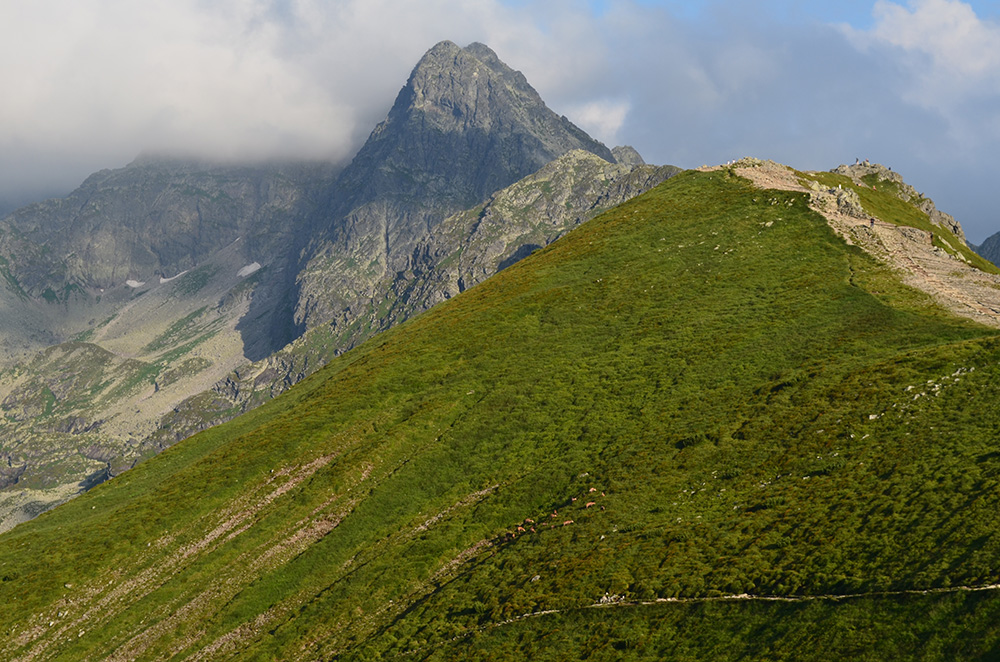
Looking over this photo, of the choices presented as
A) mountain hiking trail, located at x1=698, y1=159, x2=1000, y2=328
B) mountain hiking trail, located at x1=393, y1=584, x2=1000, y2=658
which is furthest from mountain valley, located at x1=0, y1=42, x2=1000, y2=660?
mountain hiking trail, located at x1=698, y1=159, x2=1000, y2=328

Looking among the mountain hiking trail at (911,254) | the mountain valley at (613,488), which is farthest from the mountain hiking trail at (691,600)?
the mountain hiking trail at (911,254)

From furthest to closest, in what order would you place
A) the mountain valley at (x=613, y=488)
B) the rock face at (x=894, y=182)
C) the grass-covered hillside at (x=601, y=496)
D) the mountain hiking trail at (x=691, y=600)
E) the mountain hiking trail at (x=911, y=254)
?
the rock face at (x=894, y=182), the mountain hiking trail at (x=911, y=254), the mountain valley at (x=613, y=488), the grass-covered hillside at (x=601, y=496), the mountain hiking trail at (x=691, y=600)

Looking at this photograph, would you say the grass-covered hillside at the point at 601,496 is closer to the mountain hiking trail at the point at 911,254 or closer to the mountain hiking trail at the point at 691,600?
the mountain hiking trail at the point at 691,600

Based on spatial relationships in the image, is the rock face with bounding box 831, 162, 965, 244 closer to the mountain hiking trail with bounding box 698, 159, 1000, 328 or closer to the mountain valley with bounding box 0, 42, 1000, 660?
the mountain hiking trail with bounding box 698, 159, 1000, 328

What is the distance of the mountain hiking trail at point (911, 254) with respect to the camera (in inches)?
2694

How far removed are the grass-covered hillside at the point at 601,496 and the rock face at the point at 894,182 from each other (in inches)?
2084

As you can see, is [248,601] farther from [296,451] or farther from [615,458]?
[615,458]

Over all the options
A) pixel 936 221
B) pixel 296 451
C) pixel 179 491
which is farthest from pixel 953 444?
pixel 936 221

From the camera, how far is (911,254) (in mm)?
85250

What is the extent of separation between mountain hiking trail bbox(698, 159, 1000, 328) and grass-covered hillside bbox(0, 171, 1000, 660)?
101 inches

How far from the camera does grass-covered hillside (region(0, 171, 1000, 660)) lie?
35.2m

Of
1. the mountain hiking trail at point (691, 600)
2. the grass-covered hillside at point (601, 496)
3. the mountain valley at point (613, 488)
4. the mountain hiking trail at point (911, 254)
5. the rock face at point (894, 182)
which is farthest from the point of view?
the rock face at point (894, 182)

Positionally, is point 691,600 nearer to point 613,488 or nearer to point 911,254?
point 613,488

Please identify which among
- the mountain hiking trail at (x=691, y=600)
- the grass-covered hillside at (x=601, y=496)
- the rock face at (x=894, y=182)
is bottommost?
the mountain hiking trail at (x=691, y=600)
